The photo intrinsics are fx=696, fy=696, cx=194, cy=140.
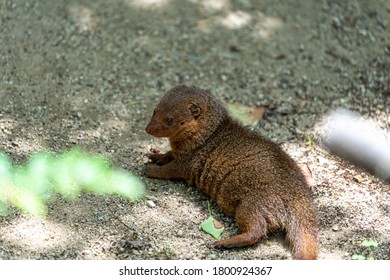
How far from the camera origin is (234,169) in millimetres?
4605

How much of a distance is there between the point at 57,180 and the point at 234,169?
1191 millimetres

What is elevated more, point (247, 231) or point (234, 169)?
point (234, 169)

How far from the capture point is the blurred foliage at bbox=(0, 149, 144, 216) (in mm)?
4438

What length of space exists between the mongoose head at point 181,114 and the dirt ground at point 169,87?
38cm

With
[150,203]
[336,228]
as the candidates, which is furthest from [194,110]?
[336,228]

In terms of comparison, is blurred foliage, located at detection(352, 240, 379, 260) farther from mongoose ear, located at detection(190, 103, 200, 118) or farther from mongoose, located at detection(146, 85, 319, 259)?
mongoose ear, located at detection(190, 103, 200, 118)

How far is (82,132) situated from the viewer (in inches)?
208

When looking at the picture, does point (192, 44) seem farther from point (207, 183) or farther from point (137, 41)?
point (207, 183)

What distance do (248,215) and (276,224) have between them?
0.59ft

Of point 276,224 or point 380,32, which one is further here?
point 380,32

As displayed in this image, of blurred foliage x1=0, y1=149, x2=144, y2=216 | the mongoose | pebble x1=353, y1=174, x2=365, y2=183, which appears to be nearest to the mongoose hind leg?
the mongoose

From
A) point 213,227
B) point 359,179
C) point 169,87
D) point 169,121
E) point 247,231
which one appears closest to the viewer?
point 247,231

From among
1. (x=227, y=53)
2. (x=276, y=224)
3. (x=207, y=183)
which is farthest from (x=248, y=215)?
(x=227, y=53)

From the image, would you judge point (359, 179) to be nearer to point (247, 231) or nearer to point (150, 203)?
point (247, 231)
